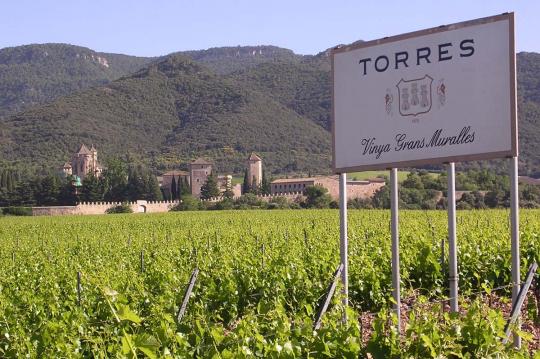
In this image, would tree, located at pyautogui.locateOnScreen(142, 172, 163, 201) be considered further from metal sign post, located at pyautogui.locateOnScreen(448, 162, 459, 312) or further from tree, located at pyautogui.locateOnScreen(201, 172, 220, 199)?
metal sign post, located at pyautogui.locateOnScreen(448, 162, 459, 312)

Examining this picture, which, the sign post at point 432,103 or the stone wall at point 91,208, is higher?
the sign post at point 432,103

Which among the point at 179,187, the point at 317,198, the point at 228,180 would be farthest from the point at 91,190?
the point at 228,180

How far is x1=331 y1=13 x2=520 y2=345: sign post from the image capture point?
5.18 m

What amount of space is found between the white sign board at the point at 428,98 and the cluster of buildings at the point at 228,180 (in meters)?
66.3

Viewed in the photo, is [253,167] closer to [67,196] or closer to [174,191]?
[174,191]

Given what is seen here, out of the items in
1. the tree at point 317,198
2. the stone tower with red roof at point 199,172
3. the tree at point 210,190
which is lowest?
the tree at point 317,198

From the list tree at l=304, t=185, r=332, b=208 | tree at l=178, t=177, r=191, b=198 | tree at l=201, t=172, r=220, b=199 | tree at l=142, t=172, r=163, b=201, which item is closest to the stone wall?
tree at l=142, t=172, r=163, b=201

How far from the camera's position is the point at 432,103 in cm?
538

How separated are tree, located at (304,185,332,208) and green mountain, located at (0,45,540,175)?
53711 mm

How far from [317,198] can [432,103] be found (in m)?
62.7

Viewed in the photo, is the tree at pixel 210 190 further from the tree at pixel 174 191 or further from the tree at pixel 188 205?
the tree at pixel 188 205

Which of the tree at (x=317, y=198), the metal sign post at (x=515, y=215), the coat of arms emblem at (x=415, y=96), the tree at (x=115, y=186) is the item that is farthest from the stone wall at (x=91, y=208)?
the metal sign post at (x=515, y=215)

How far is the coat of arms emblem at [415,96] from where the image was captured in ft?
17.7

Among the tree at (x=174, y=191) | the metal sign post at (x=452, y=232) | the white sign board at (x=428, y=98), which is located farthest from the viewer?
the tree at (x=174, y=191)
